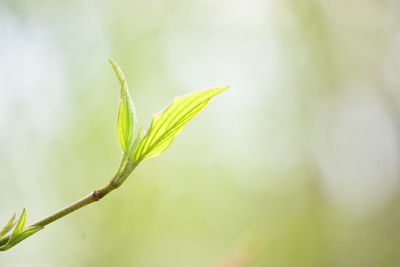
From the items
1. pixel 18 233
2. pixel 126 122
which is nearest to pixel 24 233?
pixel 18 233

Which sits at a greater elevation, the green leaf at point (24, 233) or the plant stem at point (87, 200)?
the plant stem at point (87, 200)

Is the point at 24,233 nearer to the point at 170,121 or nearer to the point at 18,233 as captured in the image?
the point at 18,233

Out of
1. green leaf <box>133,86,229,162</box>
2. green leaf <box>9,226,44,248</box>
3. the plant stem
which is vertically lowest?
green leaf <box>9,226,44,248</box>

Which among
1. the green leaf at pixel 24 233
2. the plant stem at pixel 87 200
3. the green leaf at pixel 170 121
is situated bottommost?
the green leaf at pixel 24 233

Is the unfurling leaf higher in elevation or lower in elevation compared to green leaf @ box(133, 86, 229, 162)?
lower

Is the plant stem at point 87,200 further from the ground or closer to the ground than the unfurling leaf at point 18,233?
further from the ground

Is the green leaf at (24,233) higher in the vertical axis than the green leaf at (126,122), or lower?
lower

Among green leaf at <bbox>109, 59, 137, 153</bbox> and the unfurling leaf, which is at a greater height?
green leaf at <bbox>109, 59, 137, 153</bbox>

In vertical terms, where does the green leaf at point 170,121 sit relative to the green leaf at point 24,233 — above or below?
above

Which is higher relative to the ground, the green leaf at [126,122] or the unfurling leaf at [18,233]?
the green leaf at [126,122]

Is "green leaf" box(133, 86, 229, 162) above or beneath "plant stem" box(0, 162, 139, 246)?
above
